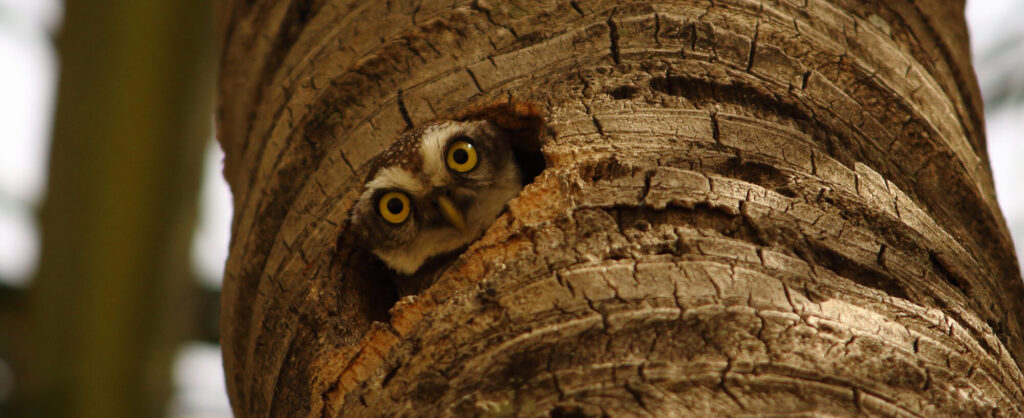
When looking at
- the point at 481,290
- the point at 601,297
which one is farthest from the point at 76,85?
the point at 601,297

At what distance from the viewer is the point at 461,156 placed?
2582mm

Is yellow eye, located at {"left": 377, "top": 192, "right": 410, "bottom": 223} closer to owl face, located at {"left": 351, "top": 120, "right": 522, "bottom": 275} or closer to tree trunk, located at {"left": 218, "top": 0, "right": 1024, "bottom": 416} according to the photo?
owl face, located at {"left": 351, "top": 120, "right": 522, "bottom": 275}

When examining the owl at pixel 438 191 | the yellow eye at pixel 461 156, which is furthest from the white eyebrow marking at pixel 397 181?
the yellow eye at pixel 461 156

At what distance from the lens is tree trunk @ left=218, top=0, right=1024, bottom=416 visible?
1.36 metres

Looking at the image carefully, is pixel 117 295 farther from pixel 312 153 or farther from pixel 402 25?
pixel 402 25

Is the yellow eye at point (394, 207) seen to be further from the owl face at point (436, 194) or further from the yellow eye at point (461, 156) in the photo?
the yellow eye at point (461, 156)

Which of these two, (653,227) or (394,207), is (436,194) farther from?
(653,227)

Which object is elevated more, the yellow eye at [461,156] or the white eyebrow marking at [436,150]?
the yellow eye at [461,156]

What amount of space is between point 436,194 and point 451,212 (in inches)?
3.5

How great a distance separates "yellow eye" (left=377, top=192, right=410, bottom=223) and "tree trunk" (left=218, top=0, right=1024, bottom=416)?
1.30ft

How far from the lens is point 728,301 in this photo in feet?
4.56

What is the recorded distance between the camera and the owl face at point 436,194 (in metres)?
2.48

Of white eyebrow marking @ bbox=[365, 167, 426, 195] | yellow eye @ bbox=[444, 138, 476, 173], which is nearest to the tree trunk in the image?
white eyebrow marking @ bbox=[365, 167, 426, 195]

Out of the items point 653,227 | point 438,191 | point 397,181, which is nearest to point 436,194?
point 438,191
